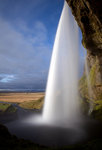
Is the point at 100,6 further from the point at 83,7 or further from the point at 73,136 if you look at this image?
the point at 73,136

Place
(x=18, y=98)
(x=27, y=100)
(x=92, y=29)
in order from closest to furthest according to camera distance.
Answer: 1. (x=92, y=29)
2. (x=27, y=100)
3. (x=18, y=98)

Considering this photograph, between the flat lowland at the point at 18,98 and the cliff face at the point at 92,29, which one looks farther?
the flat lowland at the point at 18,98

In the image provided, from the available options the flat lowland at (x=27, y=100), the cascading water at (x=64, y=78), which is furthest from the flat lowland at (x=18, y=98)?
the cascading water at (x=64, y=78)

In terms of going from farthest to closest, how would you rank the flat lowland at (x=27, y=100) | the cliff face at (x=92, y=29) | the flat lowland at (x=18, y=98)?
the flat lowland at (x=18, y=98) < the flat lowland at (x=27, y=100) < the cliff face at (x=92, y=29)

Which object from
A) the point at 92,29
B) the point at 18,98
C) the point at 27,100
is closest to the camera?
the point at 92,29

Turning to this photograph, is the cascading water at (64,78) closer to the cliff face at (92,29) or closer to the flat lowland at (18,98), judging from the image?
the cliff face at (92,29)

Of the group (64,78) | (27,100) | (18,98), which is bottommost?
(18,98)

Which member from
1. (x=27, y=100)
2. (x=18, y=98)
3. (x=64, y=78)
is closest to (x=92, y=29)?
(x=64, y=78)

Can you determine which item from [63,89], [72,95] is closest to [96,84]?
[72,95]

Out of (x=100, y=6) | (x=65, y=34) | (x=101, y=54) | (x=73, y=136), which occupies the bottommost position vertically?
(x=73, y=136)

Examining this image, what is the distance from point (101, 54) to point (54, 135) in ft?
59.2

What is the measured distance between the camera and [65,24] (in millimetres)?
21750

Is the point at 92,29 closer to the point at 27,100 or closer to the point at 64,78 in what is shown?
the point at 64,78

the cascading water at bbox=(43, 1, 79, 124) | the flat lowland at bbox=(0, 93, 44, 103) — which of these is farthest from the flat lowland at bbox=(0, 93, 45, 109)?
the cascading water at bbox=(43, 1, 79, 124)
